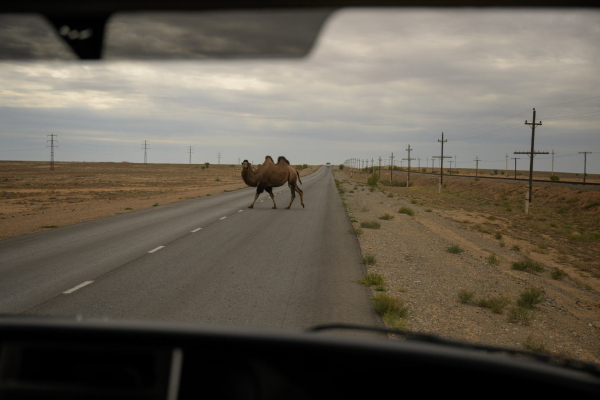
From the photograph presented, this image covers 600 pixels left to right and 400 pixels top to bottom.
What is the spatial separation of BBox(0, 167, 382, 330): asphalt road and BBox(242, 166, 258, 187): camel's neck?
7.20m

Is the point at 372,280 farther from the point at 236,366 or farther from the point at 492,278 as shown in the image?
the point at 236,366

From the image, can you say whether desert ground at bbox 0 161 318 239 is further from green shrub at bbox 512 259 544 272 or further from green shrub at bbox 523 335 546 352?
green shrub at bbox 512 259 544 272

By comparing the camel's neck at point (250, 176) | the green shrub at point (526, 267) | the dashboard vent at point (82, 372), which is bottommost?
the green shrub at point (526, 267)

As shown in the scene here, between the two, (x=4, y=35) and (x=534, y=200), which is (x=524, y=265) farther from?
(x=534, y=200)

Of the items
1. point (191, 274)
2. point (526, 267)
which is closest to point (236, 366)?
point (191, 274)

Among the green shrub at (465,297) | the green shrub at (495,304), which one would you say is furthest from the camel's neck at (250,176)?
the green shrub at (495,304)

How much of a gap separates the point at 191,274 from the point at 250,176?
49.0 ft

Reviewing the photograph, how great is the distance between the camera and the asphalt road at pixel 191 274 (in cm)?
688

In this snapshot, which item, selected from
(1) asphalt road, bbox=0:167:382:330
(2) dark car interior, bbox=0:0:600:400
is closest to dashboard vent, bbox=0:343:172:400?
(2) dark car interior, bbox=0:0:600:400

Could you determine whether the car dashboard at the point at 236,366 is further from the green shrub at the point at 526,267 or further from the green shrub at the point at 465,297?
the green shrub at the point at 526,267

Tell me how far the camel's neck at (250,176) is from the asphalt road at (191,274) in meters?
7.20

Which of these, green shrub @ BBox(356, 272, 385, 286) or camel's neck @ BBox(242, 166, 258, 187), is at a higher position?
camel's neck @ BBox(242, 166, 258, 187)

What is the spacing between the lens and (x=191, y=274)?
9.38m

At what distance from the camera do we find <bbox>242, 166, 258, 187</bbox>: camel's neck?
78.5 feet
